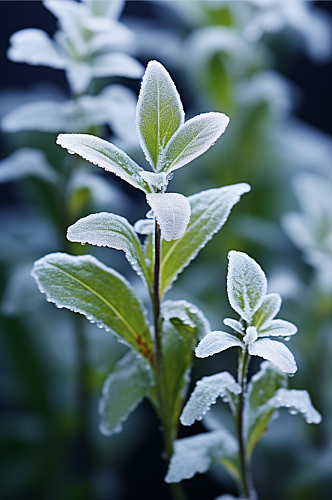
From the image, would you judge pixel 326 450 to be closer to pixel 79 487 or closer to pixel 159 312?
pixel 79 487

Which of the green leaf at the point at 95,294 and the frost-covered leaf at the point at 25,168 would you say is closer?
the green leaf at the point at 95,294

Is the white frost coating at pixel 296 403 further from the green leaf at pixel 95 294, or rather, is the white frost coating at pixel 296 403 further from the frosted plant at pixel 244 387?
the green leaf at pixel 95 294

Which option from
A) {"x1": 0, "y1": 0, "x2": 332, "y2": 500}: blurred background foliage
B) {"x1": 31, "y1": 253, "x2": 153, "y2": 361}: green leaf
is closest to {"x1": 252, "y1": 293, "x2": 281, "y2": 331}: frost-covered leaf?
{"x1": 31, "y1": 253, "x2": 153, "y2": 361}: green leaf

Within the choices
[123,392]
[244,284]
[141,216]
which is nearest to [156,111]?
[244,284]

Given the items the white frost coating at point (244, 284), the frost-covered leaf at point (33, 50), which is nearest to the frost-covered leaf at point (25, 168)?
the frost-covered leaf at point (33, 50)

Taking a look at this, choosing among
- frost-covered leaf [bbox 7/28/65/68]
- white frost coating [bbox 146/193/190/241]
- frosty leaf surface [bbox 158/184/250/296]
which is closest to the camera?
white frost coating [bbox 146/193/190/241]

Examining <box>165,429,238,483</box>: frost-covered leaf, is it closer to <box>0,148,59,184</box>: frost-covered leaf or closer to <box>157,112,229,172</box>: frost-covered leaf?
<box>157,112,229,172</box>: frost-covered leaf
